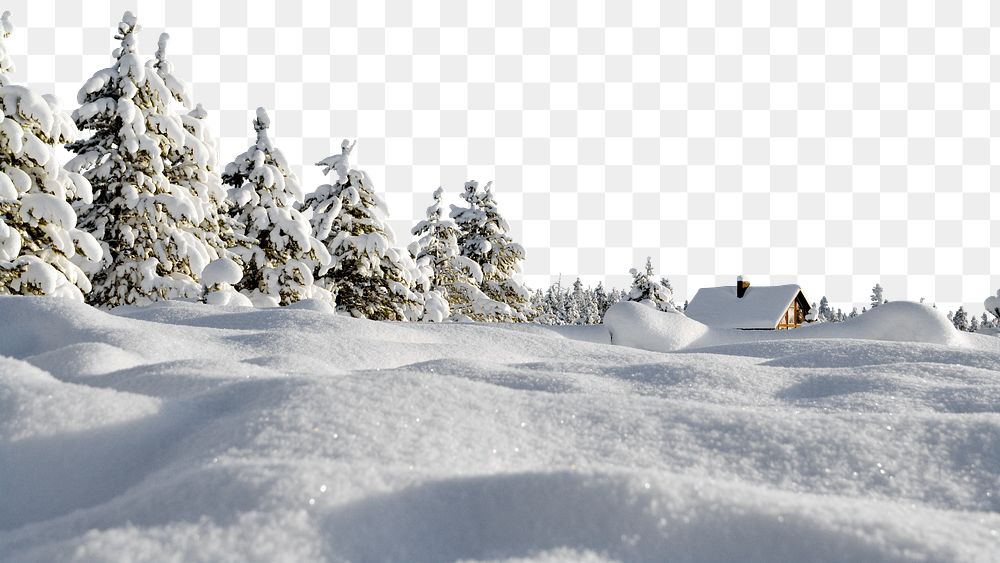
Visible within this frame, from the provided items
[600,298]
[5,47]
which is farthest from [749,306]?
[600,298]

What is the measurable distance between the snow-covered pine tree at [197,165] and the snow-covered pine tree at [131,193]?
2.14 ft

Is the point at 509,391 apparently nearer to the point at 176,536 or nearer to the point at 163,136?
the point at 176,536

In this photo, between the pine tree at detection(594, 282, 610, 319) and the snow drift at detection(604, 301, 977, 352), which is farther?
the pine tree at detection(594, 282, 610, 319)

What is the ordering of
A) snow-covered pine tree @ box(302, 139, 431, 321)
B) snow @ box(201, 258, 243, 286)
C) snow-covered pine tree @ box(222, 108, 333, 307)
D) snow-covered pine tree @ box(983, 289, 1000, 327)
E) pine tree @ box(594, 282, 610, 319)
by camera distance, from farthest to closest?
1. pine tree @ box(594, 282, 610, 319)
2. snow-covered pine tree @ box(983, 289, 1000, 327)
3. snow-covered pine tree @ box(302, 139, 431, 321)
4. snow-covered pine tree @ box(222, 108, 333, 307)
5. snow @ box(201, 258, 243, 286)

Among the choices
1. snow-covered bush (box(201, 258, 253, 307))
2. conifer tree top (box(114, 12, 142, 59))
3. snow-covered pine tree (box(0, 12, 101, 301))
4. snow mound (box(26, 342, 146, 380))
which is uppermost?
conifer tree top (box(114, 12, 142, 59))

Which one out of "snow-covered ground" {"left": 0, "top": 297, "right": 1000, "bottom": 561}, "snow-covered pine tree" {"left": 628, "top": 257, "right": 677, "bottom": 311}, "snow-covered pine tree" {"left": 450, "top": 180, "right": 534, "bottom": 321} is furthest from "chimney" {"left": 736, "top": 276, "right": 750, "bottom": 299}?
"snow-covered ground" {"left": 0, "top": 297, "right": 1000, "bottom": 561}

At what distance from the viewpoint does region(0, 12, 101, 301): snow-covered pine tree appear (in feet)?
40.0

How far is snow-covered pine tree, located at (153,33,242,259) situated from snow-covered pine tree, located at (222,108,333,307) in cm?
55

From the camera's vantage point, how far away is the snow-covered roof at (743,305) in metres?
39.2

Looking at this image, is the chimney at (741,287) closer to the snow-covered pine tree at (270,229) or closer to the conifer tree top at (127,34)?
the snow-covered pine tree at (270,229)

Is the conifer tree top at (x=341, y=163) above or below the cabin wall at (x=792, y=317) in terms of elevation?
above

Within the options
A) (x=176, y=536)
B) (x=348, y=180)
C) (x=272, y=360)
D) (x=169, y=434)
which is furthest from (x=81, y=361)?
(x=348, y=180)

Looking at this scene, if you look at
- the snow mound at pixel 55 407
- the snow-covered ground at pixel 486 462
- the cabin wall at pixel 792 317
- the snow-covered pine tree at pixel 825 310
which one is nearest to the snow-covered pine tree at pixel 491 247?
the cabin wall at pixel 792 317

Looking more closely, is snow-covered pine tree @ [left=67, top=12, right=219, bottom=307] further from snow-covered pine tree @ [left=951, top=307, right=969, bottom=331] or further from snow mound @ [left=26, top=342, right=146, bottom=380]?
snow-covered pine tree @ [left=951, top=307, right=969, bottom=331]
